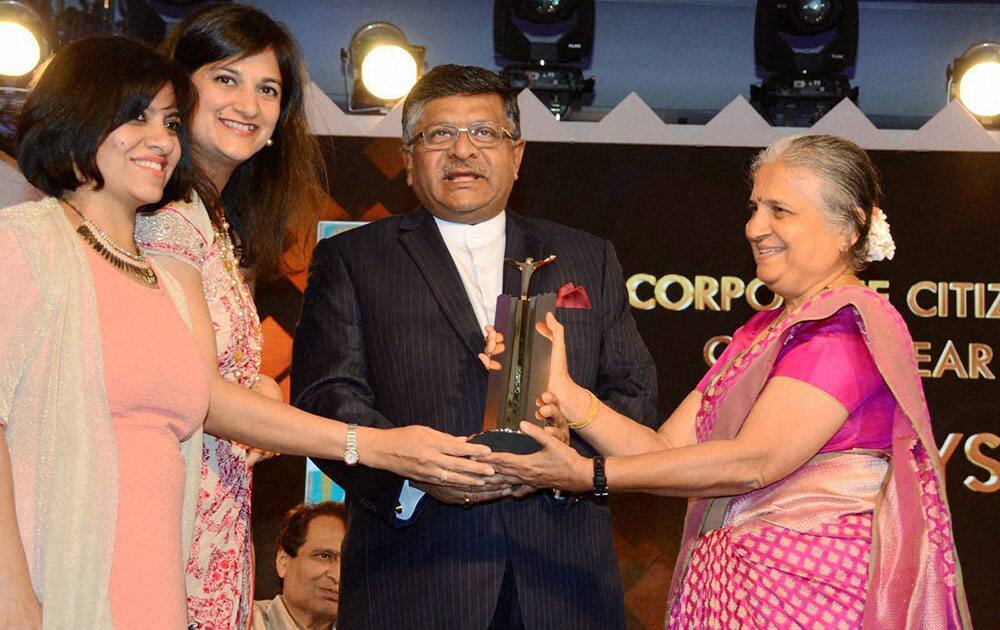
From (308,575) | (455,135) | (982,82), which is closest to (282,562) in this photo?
(308,575)

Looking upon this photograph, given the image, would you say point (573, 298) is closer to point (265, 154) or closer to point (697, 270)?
point (265, 154)

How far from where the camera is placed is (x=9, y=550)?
206 centimetres

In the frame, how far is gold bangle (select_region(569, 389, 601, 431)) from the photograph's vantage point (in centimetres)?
301

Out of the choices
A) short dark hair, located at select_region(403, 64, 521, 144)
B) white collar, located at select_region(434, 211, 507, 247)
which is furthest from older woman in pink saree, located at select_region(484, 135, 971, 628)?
short dark hair, located at select_region(403, 64, 521, 144)

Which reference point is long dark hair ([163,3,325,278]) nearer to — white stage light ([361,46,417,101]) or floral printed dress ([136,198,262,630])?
floral printed dress ([136,198,262,630])

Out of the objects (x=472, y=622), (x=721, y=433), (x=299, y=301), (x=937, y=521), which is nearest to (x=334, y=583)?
(x=299, y=301)

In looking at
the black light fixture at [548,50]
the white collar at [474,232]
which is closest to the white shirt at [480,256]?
the white collar at [474,232]

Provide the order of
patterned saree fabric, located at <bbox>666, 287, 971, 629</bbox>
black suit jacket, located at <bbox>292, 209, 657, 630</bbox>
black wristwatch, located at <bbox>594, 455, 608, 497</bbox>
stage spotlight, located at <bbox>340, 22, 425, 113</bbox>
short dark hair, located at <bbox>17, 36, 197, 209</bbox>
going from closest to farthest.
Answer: short dark hair, located at <bbox>17, 36, 197, 209</bbox>, patterned saree fabric, located at <bbox>666, 287, 971, 629</bbox>, black wristwatch, located at <bbox>594, 455, 608, 497</bbox>, black suit jacket, located at <bbox>292, 209, 657, 630</bbox>, stage spotlight, located at <bbox>340, 22, 425, 113</bbox>

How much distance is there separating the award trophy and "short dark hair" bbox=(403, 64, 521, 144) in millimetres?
680

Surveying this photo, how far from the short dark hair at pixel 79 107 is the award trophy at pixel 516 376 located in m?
0.87

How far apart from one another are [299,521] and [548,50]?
2.48 metres

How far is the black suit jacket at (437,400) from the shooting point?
292 cm

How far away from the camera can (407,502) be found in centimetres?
298

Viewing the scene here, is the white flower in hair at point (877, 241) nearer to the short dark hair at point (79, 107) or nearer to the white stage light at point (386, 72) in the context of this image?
the short dark hair at point (79, 107)
